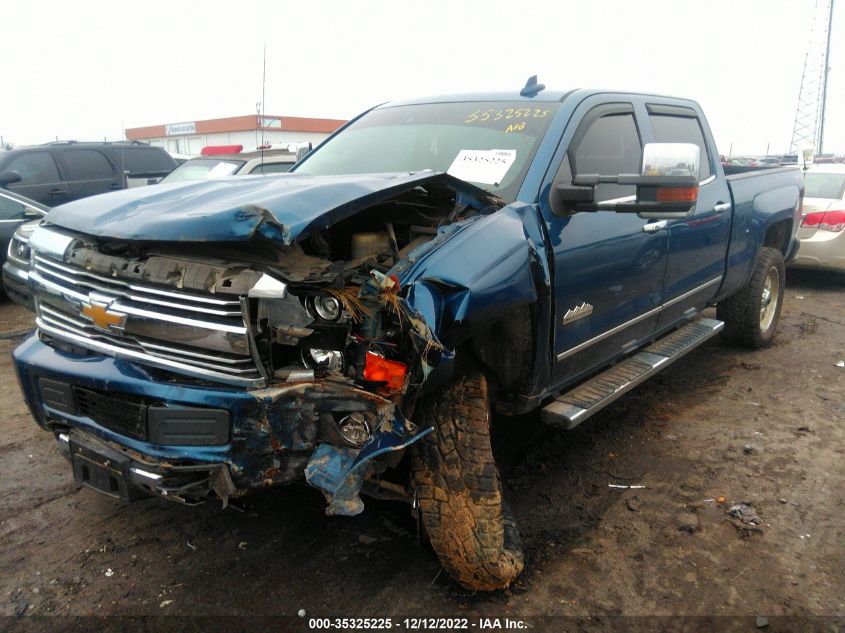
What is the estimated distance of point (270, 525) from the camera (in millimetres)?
3053

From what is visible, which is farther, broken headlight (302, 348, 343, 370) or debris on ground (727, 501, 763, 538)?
debris on ground (727, 501, 763, 538)

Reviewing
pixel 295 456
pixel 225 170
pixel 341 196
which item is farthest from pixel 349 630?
pixel 225 170

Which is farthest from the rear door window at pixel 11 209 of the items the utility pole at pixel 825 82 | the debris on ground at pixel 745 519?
the utility pole at pixel 825 82

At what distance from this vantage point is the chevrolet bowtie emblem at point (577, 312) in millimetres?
3010

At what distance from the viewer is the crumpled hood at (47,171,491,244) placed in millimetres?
2092

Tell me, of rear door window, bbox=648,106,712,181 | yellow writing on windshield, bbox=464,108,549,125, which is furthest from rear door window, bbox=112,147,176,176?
rear door window, bbox=648,106,712,181

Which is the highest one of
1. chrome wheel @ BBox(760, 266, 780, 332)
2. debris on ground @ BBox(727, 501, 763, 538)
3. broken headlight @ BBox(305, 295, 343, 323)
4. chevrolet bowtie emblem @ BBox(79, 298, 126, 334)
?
broken headlight @ BBox(305, 295, 343, 323)

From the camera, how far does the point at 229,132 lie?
17.9 metres

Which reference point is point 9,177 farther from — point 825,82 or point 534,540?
point 825,82

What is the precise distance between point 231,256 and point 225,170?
5.16 meters

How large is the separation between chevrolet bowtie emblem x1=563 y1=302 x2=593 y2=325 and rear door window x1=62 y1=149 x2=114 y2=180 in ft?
29.9

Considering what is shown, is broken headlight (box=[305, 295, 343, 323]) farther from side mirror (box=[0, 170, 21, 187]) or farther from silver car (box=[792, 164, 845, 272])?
side mirror (box=[0, 170, 21, 187])

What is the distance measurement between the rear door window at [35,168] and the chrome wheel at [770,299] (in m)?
9.30

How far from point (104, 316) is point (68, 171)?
8.73 m
